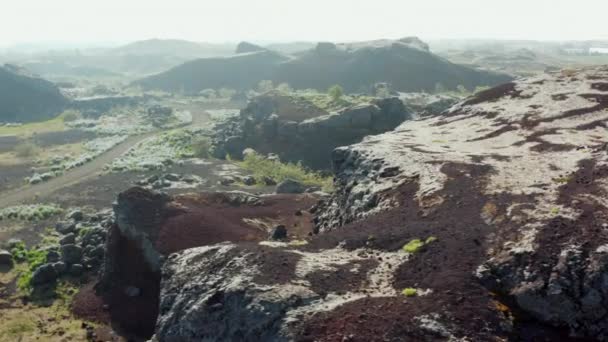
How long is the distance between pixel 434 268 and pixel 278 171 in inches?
3473

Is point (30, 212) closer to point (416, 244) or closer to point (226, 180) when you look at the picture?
point (226, 180)

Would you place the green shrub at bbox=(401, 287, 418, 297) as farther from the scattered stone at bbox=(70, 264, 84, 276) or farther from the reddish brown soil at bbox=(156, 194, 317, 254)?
the scattered stone at bbox=(70, 264, 84, 276)

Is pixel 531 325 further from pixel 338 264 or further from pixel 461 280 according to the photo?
pixel 338 264

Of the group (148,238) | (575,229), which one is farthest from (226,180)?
(575,229)

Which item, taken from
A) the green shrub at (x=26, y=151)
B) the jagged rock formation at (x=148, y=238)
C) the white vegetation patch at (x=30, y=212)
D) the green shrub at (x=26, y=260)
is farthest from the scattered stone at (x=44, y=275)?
the green shrub at (x=26, y=151)

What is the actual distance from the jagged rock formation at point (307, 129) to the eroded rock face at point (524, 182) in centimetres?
3954

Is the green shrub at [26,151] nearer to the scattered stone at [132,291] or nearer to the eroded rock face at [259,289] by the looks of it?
the scattered stone at [132,291]

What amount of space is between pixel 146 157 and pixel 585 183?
383 ft

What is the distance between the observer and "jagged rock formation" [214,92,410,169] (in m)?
130

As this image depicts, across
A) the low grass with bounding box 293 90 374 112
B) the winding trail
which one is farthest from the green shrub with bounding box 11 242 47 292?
the low grass with bounding box 293 90 374 112

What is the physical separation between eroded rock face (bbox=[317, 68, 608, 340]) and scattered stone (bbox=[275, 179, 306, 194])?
23504 mm

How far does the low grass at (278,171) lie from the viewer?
11570 cm

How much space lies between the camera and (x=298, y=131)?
138250 millimetres

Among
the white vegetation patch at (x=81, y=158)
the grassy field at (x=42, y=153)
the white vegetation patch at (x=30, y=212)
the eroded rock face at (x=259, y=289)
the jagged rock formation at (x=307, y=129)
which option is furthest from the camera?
the grassy field at (x=42, y=153)
